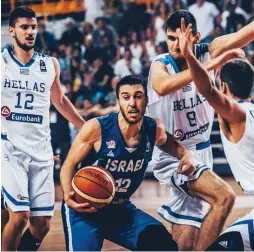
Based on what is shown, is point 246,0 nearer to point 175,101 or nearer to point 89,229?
point 175,101

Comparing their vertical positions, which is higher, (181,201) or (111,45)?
(111,45)

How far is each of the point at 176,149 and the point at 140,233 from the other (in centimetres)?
78

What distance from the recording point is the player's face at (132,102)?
5.18 meters

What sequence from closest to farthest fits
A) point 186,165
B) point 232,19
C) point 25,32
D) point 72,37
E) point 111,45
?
point 186,165, point 25,32, point 232,19, point 111,45, point 72,37

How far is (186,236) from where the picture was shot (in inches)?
237

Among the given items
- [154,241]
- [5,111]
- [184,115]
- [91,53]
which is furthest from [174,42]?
[91,53]

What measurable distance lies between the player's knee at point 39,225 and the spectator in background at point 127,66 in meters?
7.59

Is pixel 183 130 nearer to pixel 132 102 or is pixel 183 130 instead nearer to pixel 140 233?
pixel 132 102

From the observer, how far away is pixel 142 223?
5.09m

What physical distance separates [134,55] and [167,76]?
8.59 metres

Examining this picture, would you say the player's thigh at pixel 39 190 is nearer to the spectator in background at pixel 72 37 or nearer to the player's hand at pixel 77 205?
the player's hand at pixel 77 205

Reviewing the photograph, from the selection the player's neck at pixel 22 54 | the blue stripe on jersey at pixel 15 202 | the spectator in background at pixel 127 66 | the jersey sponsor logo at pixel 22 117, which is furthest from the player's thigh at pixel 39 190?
the spectator in background at pixel 127 66

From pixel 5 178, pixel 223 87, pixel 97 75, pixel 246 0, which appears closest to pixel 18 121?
pixel 5 178

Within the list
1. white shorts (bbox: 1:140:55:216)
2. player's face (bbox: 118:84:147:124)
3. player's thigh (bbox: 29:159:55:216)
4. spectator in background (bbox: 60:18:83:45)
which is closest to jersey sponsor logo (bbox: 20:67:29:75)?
white shorts (bbox: 1:140:55:216)
